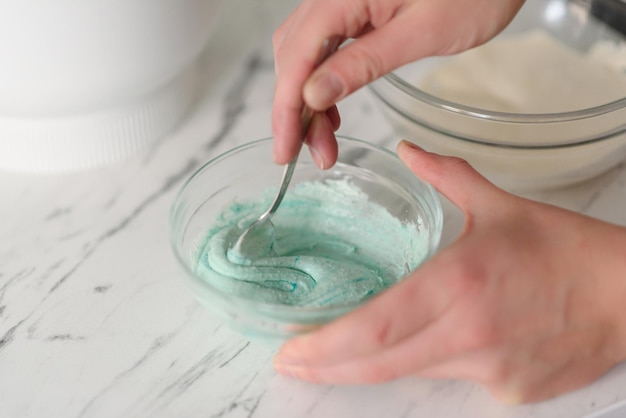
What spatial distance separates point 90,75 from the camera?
2.51 ft

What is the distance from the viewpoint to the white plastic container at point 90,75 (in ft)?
2.36

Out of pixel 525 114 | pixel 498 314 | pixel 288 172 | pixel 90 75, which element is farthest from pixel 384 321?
pixel 90 75

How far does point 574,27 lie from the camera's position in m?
1.01

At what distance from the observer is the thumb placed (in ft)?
2.13

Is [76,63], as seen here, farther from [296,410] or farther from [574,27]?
[574,27]

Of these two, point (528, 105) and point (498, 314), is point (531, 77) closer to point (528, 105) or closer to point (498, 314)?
Answer: point (528, 105)

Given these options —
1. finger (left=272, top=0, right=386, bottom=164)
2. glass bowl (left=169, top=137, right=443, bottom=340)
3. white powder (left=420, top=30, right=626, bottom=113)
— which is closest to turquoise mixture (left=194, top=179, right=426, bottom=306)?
glass bowl (left=169, top=137, right=443, bottom=340)

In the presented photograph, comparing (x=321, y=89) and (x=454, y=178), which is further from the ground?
(x=321, y=89)

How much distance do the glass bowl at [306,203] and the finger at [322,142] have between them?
55 mm

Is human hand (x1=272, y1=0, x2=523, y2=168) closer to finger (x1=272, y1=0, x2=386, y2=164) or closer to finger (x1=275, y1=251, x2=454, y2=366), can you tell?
finger (x1=272, y1=0, x2=386, y2=164)

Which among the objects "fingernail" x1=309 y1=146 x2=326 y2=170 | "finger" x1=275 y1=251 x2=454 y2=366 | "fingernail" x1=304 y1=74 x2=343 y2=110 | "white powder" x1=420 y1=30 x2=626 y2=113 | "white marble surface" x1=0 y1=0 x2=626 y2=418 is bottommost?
"white marble surface" x1=0 y1=0 x2=626 y2=418

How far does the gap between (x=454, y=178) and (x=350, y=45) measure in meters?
0.16

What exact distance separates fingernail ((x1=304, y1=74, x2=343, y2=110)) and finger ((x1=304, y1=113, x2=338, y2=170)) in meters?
0.08

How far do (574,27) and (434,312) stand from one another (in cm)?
61
